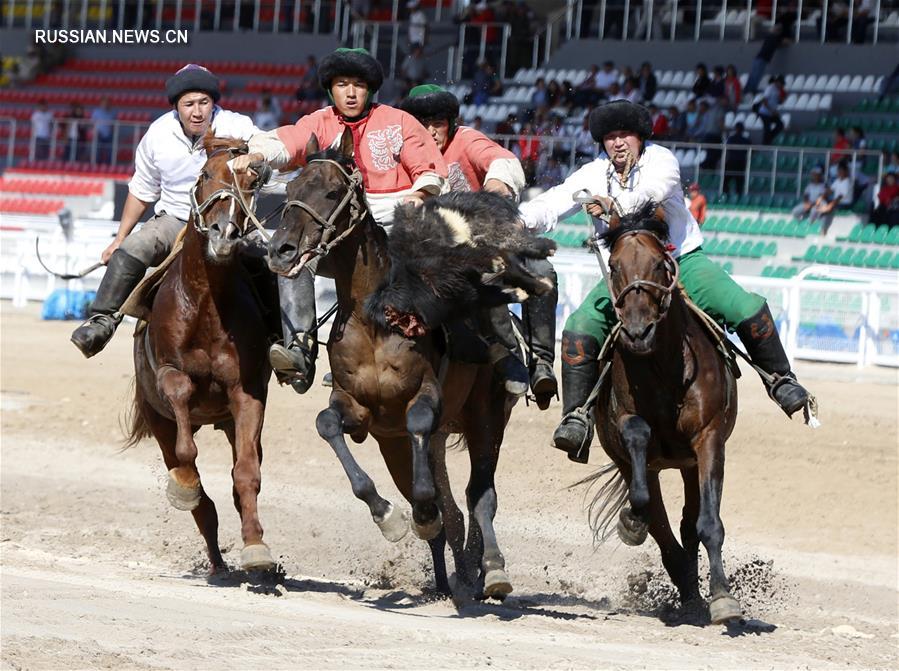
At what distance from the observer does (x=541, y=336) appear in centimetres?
895

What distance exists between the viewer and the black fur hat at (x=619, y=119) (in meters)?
8.07

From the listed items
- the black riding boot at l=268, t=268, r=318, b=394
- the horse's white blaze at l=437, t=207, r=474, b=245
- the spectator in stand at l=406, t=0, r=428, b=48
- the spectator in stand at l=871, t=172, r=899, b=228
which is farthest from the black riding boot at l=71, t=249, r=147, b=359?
the spectator in stand at l=406, t=0, r=428, b=48

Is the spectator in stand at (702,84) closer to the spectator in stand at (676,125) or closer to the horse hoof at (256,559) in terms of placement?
the spectator in stand at (676,125)

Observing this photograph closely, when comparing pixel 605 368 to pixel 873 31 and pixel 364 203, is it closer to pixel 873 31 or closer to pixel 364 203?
pixel 364 203

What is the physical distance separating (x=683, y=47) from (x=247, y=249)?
19.5 meters

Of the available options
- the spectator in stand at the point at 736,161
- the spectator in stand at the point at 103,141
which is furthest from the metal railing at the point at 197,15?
the spectator in stand at the point at 736,161

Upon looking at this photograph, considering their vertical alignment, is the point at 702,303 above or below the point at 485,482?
above

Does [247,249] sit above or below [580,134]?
below

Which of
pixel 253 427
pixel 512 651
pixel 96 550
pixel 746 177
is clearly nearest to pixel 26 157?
pixel 746 177

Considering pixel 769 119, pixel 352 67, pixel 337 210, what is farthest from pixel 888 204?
pixel 337 210

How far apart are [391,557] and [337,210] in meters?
3.68

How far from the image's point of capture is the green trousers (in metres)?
8.27

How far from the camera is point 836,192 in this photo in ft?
70.9

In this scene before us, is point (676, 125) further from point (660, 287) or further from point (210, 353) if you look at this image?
point (660, 287)
